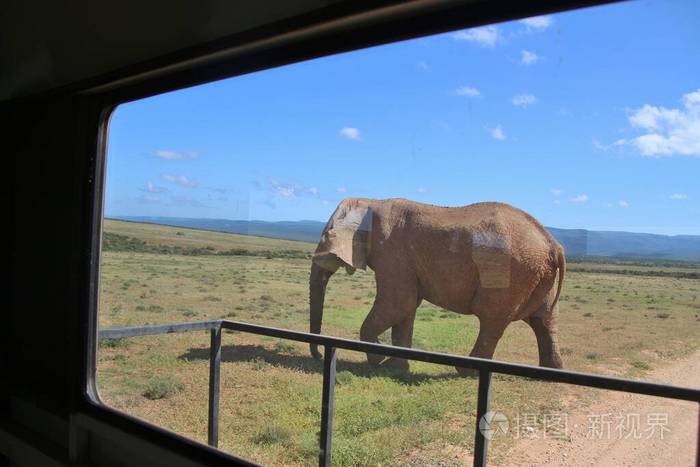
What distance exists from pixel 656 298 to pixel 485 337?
6.43 feet

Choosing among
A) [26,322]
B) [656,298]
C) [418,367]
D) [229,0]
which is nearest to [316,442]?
[418,367]

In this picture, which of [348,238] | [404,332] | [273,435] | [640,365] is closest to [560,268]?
→ [640,365]

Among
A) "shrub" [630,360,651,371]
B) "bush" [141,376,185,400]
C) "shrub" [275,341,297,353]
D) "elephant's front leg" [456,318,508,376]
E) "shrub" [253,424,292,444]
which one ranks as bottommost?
"shrub" [253,424,292,444]

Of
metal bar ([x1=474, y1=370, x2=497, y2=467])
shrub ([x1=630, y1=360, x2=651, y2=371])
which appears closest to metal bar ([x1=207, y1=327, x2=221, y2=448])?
metal bar ([x1=474, y1=370, x2=497, y2=467])

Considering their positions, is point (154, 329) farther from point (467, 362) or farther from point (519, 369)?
point (519, 369)

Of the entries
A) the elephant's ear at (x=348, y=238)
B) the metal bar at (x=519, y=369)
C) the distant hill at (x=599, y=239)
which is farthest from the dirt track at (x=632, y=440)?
the elephant's ear at (x=348, y=238)

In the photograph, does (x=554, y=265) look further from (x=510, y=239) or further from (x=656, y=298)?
(x=656, y=298)

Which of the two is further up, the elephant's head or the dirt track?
the elephant's head

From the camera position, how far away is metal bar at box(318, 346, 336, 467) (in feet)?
7.29

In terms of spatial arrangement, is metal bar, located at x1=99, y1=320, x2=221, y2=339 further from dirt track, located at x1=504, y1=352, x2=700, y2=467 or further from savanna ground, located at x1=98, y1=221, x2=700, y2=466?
dirt track, located at x1=504, y1=352, x2=700, y2=467

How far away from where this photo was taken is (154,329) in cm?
255

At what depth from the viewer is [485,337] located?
3.83m

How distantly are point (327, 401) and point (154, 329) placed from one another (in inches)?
35.4

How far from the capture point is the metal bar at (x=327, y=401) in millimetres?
2223
